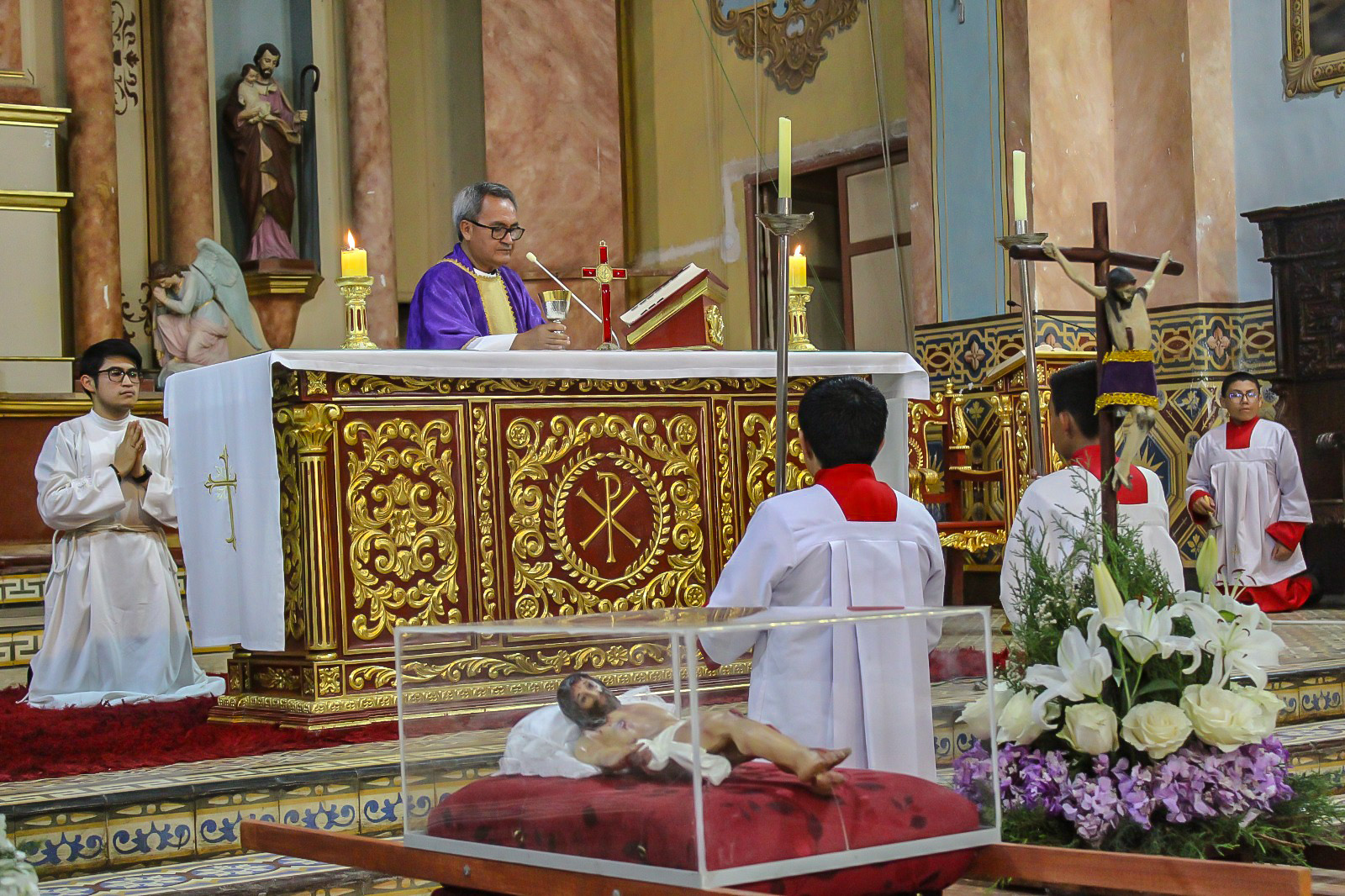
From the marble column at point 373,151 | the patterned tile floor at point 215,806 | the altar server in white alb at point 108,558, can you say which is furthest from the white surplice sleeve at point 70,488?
the marble column at point 373,151

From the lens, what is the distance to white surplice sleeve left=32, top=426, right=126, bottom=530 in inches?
254

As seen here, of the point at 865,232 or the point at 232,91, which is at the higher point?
the point at 232,91

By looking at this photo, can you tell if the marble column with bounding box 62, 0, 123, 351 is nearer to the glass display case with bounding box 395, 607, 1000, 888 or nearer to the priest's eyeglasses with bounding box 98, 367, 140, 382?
the priest's eyeglasses with bounding box 98, 367, 140, 382

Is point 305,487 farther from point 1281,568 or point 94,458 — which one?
point 1281,568

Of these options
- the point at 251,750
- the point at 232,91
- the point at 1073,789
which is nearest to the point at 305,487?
the point at 251,750

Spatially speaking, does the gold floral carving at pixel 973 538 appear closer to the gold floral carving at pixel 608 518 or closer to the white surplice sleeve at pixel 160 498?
the gold floral carving at pixel 608 518

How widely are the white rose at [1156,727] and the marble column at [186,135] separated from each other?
9232 mm

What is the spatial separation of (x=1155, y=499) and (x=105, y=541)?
14.1 ft

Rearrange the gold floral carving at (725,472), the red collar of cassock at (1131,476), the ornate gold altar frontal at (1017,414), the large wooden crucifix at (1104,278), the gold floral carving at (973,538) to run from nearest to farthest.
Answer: the large wooden crucifix at (1104,278) → the red collar of cassock at (1131,476) → the gold floral carving at (725,472) → the gold floral carving at (973,538) → the ornate gold altar frontal at (1017,414)

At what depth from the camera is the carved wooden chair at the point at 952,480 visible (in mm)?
6423

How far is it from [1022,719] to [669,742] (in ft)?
3.63

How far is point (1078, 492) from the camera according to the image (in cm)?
393

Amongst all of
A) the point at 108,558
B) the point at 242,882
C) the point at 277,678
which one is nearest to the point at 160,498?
the point at 108,558

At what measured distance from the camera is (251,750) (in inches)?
189
